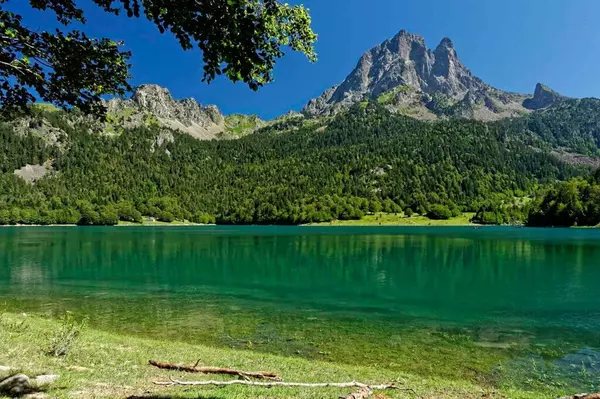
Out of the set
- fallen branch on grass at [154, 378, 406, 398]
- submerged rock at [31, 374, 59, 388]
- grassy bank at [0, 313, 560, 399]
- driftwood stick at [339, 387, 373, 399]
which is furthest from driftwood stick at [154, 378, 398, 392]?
submerged rock at [31, 374, 59, 388]

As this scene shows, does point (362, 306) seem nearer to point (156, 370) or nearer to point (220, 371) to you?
point (220, 371)

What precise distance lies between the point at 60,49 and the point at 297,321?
1031 inches

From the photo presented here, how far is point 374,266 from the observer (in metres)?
68.9

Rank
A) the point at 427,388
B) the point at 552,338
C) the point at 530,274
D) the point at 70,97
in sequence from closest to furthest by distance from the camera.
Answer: the point at 70,97 < the point at 427,388 < the point at 552,338 < the point at 530,274

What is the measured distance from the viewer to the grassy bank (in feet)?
43.5

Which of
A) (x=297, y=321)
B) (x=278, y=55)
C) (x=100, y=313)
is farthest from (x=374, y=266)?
(x=278, y=55)

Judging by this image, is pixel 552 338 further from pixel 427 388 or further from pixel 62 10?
pixel 62 10

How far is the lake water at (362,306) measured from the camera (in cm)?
2322

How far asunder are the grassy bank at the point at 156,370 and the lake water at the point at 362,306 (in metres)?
2.73

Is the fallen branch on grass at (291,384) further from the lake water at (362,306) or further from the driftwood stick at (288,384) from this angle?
the lake water at (362,306)

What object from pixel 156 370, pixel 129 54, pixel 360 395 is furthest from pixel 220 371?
pixel 129 54

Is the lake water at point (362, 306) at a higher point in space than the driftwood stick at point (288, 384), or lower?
lower

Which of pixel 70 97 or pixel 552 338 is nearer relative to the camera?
pixel 70 97

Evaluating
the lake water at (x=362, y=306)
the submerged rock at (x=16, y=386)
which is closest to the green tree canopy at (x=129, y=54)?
the submerged rock at (x=16, y=386)
